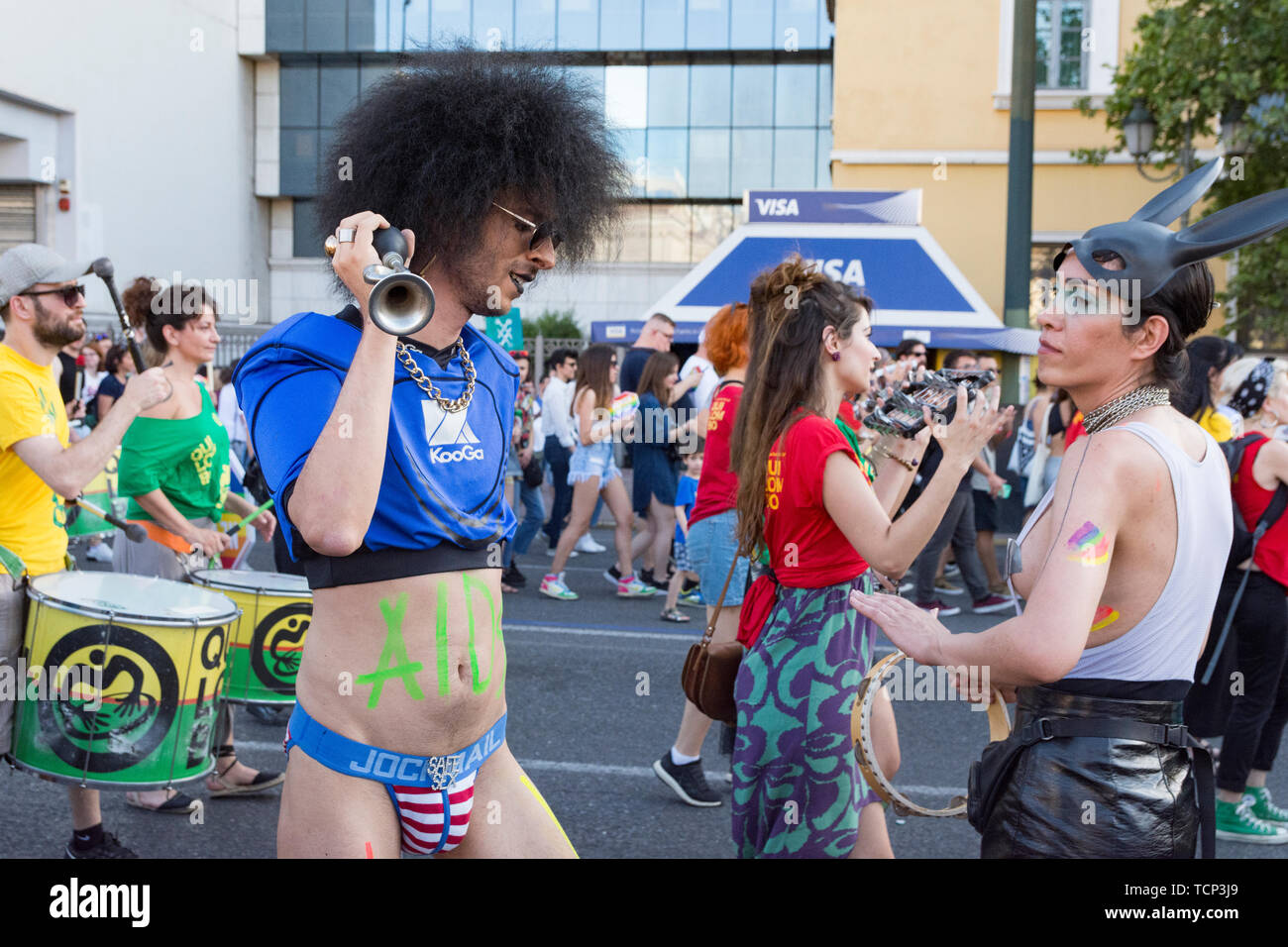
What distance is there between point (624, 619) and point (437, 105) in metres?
6.68

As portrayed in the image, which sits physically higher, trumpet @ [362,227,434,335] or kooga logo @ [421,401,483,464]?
trumpet @ [362,227,434,335]

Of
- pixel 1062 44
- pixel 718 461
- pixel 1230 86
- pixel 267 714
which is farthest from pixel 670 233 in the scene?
pixel 718 461

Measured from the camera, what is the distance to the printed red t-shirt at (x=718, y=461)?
15.4 ft

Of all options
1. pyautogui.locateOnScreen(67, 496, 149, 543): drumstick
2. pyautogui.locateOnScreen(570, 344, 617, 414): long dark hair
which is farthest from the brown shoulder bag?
pyautogui.locateOnScreen(570, 344, 617, 414): long dark hair

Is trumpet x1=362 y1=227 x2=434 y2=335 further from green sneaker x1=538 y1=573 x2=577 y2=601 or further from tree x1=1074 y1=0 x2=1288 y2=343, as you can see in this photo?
tree x1=1074 y1=0 x2=1288 y2=343

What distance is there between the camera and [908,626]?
2391 millimetres

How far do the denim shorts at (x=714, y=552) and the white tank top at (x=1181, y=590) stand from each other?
2768 mm

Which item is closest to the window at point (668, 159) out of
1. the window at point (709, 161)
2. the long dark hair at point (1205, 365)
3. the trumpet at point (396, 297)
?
the window at point (709, 161)

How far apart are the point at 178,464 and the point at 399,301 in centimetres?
348

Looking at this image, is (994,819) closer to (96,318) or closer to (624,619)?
(624,619)

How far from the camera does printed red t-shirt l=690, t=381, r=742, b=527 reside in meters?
4.70

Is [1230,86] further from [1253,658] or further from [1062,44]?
[1253,658]

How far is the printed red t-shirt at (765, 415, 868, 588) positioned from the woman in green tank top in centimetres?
268

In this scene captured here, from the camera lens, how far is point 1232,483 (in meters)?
4.82
